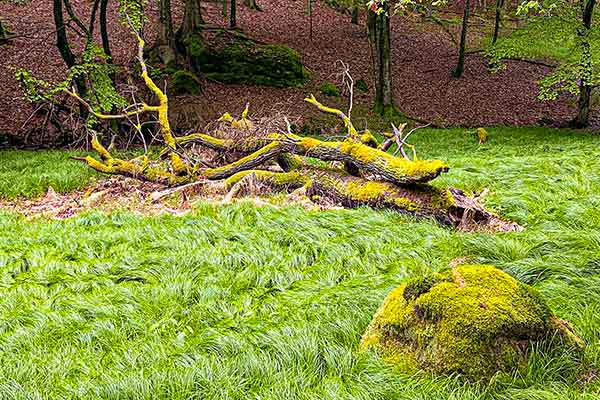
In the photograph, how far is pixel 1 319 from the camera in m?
3.91

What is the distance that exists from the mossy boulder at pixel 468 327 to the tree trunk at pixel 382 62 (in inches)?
681

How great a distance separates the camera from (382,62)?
19391 millimetres

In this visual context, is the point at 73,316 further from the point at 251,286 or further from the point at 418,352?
the point at 418,352

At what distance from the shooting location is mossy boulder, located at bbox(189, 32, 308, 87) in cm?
2142

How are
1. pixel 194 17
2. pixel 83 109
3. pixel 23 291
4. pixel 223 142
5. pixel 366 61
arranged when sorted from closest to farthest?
pixel 23 291 < pixel 223 142 < pixel 83 109 < pixel 194 17 < pixel 366 61

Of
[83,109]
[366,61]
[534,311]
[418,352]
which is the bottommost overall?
[418,352]

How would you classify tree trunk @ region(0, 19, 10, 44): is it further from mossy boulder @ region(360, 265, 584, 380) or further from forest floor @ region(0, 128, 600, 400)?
mossy boulder @ region(360, 265, 584, 380)

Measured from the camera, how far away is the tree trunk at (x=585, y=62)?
1473 centimetres

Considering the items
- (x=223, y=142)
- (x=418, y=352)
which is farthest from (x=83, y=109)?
(x=418, y=352)

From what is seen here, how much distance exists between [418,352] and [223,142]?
7.55 metres

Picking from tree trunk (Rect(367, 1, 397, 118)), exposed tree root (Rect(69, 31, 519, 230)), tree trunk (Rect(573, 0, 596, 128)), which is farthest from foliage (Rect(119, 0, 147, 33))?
tree trunk (Rect(573, 0, 596, 128))

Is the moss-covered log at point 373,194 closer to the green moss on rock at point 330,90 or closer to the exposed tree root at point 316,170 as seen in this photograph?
the exposed tree root at point 316,170

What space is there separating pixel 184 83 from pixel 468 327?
1834 centimetres

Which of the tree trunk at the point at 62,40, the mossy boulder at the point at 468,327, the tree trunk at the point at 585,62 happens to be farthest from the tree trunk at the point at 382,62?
the mossy boulder at the point at 468,327
